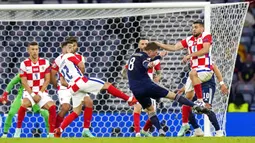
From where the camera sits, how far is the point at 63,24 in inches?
620

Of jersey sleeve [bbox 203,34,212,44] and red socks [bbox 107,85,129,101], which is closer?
jersey sleeve [bbox 203,34,212,44]

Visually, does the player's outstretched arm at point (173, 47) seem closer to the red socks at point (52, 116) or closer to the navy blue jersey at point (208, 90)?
the navy blue jersey at point (208, 90)

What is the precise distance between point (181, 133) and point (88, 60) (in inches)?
70.6

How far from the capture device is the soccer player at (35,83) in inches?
571

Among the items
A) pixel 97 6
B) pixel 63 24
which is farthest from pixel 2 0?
pixel 97 6

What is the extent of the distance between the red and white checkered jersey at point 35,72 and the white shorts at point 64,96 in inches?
12.9

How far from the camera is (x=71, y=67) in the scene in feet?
46.3

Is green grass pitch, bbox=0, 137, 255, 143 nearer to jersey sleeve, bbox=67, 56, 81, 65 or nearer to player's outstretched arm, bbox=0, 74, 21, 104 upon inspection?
jersey sleeve, bbox=67, 56, 81, 65

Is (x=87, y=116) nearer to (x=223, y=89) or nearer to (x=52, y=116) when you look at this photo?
(x=52, y=116)

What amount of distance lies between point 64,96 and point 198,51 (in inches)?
74.0

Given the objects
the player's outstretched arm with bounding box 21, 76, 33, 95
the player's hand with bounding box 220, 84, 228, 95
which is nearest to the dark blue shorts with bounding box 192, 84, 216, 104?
the player's hand with bounding box 220, 84, 228, 95

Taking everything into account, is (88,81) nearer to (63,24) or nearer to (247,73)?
(63,24)

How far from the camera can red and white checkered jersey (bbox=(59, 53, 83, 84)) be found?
1410cm

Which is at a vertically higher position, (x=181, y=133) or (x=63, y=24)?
(x=63, y=24)
